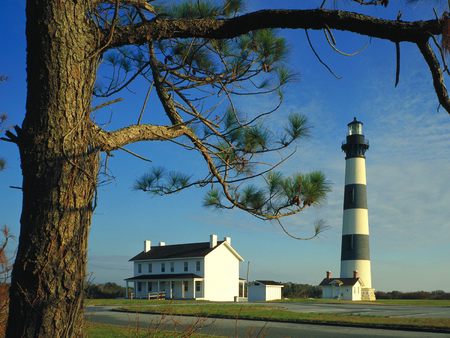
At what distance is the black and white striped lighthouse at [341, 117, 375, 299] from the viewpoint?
46438 mm

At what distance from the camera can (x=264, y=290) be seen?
51000 millimetres

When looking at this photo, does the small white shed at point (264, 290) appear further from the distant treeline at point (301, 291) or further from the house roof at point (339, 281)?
the distant treeline at point (301, 291)

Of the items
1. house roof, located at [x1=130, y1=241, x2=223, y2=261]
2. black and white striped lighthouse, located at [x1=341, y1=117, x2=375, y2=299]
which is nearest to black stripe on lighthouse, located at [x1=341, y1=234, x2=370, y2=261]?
black and white striped lighthouse, located at [x1=341, y1=117, x2=375, y2=299]

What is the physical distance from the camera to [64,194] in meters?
3.17

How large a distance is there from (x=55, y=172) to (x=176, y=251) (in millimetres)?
52552

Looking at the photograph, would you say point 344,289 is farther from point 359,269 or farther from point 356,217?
point 356,217

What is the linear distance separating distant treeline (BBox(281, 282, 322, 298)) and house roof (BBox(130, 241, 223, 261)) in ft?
42.5

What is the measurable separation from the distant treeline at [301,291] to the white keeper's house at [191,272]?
30.6 ft

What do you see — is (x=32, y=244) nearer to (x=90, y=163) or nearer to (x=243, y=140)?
(x=90, y=163)

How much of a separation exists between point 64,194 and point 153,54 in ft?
6.27

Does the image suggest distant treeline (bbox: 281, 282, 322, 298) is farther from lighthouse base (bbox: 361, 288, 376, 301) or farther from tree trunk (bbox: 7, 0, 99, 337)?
tree trunk (bbox: 7, 0, 99, 337)

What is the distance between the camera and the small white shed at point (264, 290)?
167 feet

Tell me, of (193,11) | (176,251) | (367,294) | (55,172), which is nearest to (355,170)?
(367,294)

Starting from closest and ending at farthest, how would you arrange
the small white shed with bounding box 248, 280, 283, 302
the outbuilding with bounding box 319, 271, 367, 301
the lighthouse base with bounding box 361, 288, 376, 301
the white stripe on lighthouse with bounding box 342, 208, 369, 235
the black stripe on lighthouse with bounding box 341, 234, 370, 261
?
the black stripe on lighthouse with bounding box 341, 234, 370, 261
the white stripe on lighthouse with bounding box 342, 208, 369, 235
the outbuilding with bounding box 319, 271, 367, 301
the lighthouse base with bounding box 361, 288, 376, 301
the small white shed with bounding box 248, 280, 283, 302
